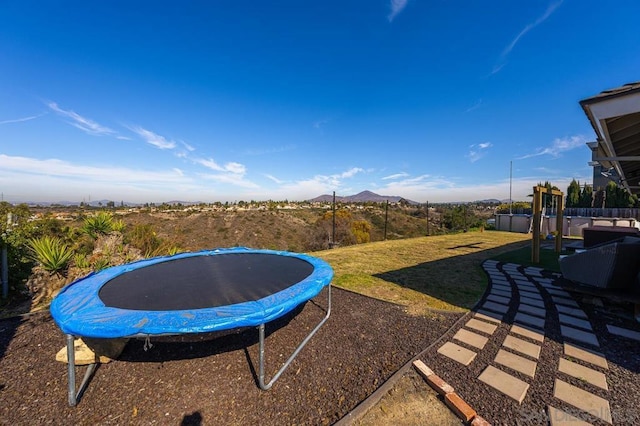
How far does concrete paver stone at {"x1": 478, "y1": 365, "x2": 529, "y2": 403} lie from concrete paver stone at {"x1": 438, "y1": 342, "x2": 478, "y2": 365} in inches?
5.4

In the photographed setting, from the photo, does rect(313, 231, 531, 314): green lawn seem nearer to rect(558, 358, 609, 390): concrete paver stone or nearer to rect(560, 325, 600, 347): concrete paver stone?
rect(560, 325, 600, 347): concrete paver stone

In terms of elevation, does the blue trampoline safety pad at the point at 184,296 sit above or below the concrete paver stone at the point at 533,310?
above

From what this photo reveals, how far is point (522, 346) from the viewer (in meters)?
2.06

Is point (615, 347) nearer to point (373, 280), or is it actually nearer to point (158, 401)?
point (373, 280)

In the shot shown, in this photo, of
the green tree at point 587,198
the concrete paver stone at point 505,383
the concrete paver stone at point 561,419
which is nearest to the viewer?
the concrete paver stone at point 561,419

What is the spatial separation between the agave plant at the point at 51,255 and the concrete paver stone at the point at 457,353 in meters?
4.86

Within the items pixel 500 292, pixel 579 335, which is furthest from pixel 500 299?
pixel 579 335

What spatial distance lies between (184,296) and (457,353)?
87.9 inches

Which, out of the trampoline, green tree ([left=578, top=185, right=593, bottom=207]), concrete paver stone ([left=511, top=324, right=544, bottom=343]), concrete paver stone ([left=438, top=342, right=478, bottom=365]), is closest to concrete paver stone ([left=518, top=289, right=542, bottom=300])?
concrete paver stone ([left=511, top=324, right=544, bottom=343])

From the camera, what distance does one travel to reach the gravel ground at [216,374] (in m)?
1.44

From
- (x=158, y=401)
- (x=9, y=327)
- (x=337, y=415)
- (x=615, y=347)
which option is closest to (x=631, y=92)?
(x=615, y=347)

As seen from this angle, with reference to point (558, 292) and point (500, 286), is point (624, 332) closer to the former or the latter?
point (558, 292)

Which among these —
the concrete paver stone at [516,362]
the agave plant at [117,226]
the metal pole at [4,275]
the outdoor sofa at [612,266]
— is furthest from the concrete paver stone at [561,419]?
the agave plant at [117,226]

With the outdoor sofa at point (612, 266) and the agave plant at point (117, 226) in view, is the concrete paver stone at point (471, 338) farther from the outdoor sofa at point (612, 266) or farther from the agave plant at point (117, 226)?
the agave plant at point (117, 226)
